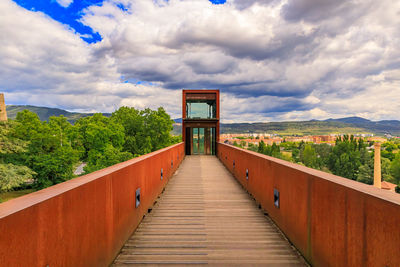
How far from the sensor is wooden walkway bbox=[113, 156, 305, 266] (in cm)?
312

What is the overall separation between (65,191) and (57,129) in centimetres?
3798

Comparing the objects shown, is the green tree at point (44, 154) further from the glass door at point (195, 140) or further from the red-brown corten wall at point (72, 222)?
the red-brown corten wall at point (72, 222)

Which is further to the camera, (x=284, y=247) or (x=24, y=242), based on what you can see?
(x=284, y=247)

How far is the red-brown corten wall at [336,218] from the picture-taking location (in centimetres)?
173

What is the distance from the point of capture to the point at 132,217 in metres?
3.86

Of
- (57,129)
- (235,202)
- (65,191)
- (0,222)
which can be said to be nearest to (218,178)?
(235,202)

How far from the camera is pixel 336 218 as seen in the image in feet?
7.64

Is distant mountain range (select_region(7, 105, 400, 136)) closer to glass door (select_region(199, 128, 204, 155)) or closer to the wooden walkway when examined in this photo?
glass door (select_region(199, 128, 204, 155))

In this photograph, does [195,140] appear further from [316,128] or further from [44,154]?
[316,128]

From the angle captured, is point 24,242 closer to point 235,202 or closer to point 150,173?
point 150,173

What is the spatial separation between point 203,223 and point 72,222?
2712 millimetres

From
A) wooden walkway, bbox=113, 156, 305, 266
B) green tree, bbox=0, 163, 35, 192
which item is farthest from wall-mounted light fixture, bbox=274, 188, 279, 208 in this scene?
green tree, bbox=0, 163, 35, 192

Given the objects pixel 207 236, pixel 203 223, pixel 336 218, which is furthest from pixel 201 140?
pixel 336 218

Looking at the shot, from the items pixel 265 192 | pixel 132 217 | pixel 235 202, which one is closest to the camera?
pixel 132 217
